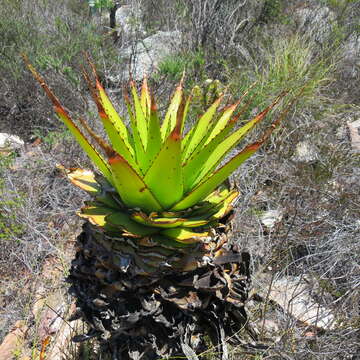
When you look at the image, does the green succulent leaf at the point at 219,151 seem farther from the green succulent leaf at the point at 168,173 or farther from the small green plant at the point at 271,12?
the small green plant at the point at 271,12

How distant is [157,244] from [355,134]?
3572mm

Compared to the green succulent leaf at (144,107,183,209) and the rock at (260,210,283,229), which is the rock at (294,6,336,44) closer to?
the rock at (260,210,283,229)

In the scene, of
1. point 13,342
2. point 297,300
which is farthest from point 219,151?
point 13,342

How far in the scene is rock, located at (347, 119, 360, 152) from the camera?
3.63 m

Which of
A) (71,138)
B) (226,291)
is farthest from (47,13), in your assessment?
(226,291)

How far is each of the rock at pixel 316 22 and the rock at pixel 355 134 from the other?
217 cm

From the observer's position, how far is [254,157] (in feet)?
11.8

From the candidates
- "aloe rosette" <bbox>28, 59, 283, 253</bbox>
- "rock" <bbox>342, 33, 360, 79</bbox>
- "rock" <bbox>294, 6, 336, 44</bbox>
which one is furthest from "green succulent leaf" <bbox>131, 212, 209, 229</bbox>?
"rock" <bbox>294, 6, 336, 44</bbox>

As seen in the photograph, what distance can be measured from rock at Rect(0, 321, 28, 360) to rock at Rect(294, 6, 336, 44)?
5.81 metres

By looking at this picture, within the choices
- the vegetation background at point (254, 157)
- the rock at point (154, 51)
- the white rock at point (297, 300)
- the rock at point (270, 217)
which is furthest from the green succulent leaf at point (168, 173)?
the rock at point (154, 51)

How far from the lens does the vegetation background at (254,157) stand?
2.40 meters

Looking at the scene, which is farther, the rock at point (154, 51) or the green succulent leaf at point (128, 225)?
the rock at point (154, 51)

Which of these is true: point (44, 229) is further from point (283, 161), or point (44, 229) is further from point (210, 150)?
point (283, 161)

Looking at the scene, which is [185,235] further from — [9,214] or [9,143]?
[9,143]
